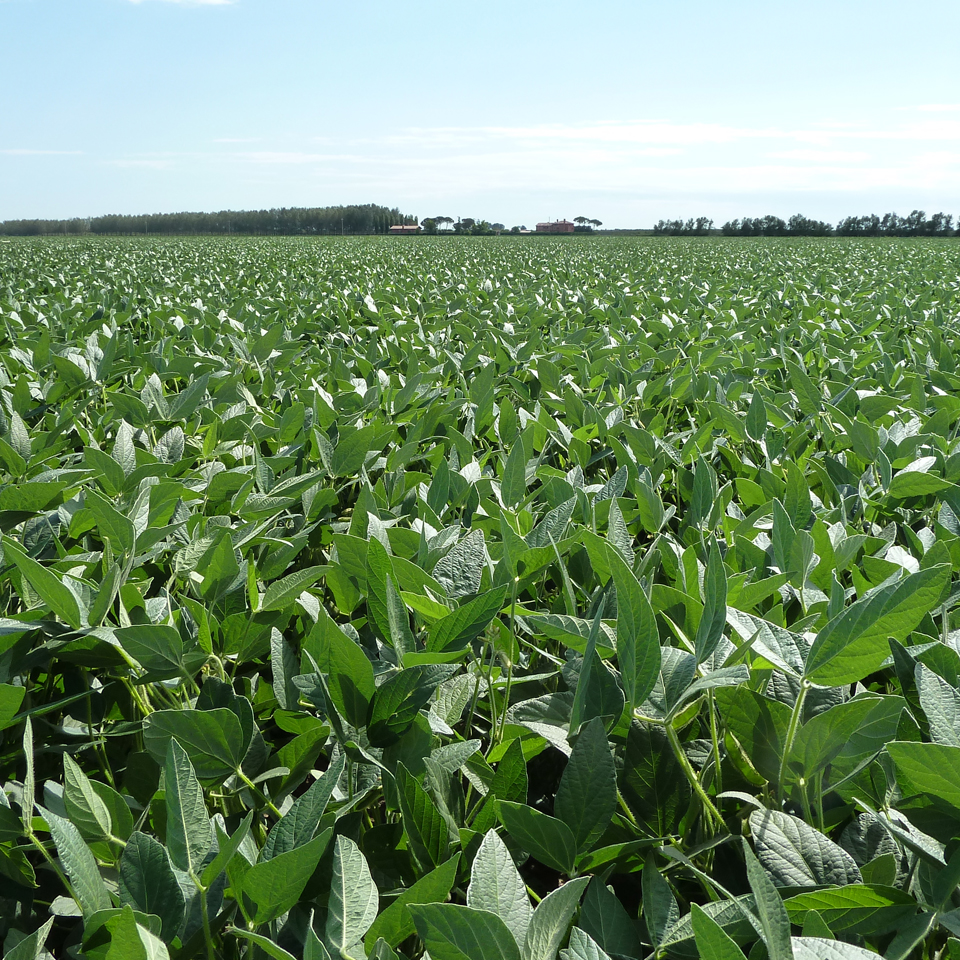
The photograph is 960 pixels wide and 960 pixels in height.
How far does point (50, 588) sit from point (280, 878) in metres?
0.51

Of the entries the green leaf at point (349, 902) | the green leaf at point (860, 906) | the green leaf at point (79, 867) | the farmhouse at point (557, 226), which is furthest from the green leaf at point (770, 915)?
the farmhouse at point (557, 226)

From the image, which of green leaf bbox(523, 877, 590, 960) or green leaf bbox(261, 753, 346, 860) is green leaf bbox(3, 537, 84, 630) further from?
green leaf bbox(523, 877, 590, 960)

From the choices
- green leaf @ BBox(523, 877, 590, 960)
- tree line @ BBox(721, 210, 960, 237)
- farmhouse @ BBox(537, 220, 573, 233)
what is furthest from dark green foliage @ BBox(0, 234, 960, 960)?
farmhouse @ BBox(537, 220, 573, 233)

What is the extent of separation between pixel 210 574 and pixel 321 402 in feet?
3.57

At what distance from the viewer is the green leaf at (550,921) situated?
59 cm

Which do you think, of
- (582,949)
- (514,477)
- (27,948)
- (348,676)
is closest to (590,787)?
(582,949)

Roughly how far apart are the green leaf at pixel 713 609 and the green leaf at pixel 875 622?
97 mm

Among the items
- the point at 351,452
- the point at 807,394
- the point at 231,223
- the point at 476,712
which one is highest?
the point at 231,223

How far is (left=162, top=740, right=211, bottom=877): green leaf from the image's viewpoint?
0.70 m

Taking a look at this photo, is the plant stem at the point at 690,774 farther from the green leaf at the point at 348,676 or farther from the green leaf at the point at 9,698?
the green leaf at the point at 9,698

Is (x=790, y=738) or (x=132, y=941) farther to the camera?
(x=790, y=738)

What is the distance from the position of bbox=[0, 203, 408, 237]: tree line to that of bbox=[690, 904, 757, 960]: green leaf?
290 ft

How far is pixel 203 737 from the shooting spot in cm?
83

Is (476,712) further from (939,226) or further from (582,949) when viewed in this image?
(939,226)
